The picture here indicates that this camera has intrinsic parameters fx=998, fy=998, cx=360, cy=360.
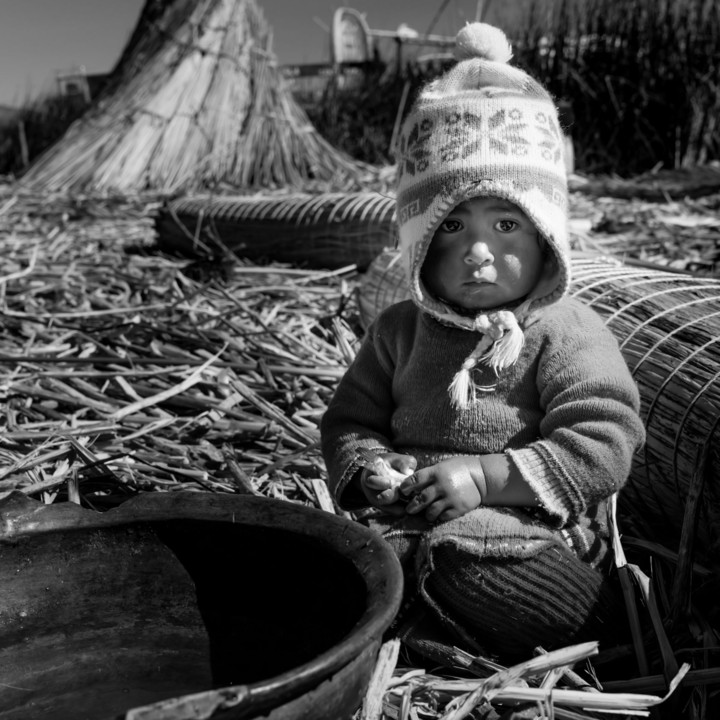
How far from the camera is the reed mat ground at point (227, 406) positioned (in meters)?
1.51

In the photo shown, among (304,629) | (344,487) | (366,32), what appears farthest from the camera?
(366,32)

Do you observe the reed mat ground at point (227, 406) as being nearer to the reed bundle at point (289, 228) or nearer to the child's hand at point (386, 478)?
the reed bundle at point (289, 228)

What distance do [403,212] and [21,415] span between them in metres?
1.17

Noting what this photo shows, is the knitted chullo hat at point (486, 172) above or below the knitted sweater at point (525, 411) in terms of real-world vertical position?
above

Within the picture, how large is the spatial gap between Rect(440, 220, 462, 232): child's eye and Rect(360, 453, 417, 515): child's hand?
1.29ft

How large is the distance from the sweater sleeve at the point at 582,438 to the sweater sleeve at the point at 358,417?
0.30 m

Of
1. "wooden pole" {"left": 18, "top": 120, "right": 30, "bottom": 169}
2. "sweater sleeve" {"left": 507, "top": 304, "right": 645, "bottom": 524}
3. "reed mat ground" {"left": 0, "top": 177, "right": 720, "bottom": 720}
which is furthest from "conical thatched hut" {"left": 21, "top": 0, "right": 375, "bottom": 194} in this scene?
"sweater sleeve" {"left": 507, "top": 304, "right": 645, "bottom": 524}

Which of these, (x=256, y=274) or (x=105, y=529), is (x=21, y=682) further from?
(x=256, y=274)

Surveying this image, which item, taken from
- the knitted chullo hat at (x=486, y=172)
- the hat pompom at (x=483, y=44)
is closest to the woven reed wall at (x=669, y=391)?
the knitted chullo hat at (x=486, y=172)

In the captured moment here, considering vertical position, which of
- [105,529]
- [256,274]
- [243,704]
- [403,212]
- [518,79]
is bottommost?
[256,274]

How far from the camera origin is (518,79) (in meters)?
1.75

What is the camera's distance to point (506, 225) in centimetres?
168

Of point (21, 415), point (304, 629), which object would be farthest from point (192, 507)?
point (21, 415)

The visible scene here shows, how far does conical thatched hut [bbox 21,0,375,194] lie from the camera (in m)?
6.20
